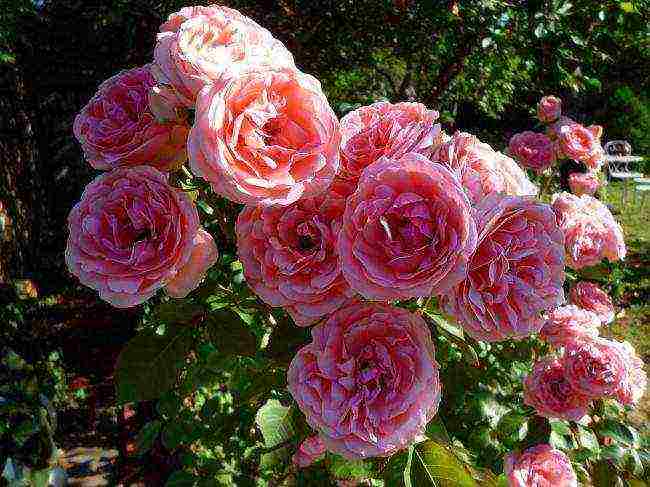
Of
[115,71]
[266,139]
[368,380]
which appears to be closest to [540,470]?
[368,380]

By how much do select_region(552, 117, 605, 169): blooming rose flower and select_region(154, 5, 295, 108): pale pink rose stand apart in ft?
6.37

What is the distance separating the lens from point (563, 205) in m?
1.61

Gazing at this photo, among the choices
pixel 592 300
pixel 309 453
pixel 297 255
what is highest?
pixel 297 255

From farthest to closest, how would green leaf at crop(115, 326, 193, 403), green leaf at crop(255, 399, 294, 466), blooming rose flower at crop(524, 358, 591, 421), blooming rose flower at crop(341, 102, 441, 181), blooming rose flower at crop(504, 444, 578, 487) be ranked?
blooming rose flower at crop(524, 358, 591, 421) → blooming rose flower at crop(504, 444, 578, 487) → green leaf at crop(255, 399, 294, 466) → green leaf at crop(115, 326, 193, 403) → blooming rose flower at crop(341, 102, 441, 181)

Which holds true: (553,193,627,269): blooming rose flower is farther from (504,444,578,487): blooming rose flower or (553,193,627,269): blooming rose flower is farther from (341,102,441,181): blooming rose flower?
(341,102,441,181): blooming rose flower

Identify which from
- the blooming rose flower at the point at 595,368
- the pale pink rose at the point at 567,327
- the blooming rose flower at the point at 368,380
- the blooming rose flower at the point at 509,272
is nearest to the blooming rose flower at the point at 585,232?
the pale pink rose at the point at 567,327

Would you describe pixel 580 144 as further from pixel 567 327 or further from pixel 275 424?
pixel 275 424

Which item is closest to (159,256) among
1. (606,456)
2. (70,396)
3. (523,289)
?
(523,289)

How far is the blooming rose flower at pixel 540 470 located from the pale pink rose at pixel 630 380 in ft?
0.83

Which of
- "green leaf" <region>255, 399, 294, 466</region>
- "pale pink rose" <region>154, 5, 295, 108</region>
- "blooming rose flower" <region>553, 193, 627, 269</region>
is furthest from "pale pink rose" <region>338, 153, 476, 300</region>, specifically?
"blooming rose flower" <region>553, 193, 627, 269</region>

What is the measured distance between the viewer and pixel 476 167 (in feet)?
2.64

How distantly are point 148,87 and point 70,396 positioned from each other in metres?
3.49

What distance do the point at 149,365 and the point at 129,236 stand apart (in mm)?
258

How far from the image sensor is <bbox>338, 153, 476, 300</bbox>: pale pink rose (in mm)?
659
